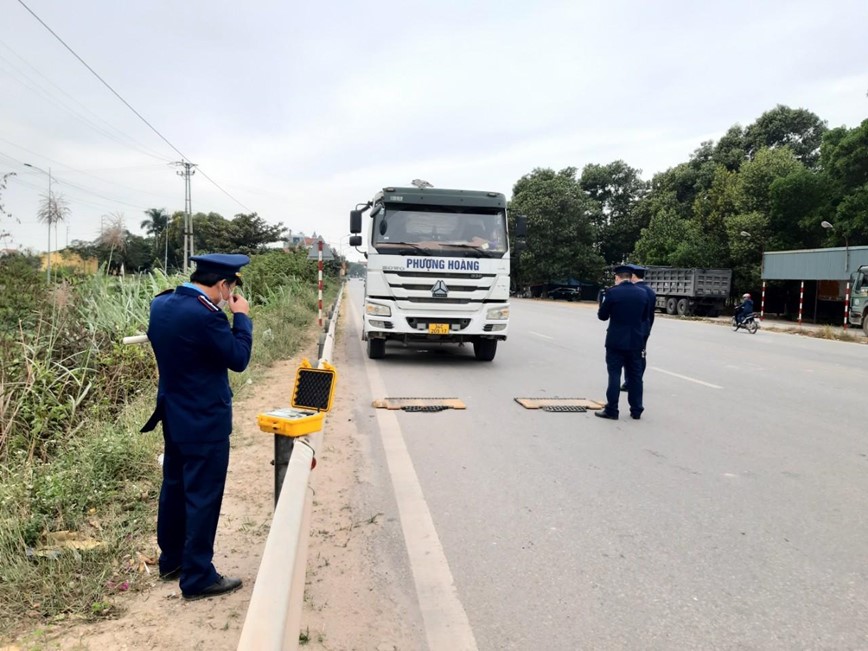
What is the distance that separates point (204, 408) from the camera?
2941 mm

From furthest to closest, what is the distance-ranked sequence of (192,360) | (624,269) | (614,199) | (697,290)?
1. (614,199)
2. (697,290)
3. (624,269)
4. (192,360)

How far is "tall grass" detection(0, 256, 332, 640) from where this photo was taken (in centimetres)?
297

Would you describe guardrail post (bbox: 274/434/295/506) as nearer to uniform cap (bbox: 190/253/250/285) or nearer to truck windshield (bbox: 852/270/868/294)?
uniform cap (bbox: 190/253/250/285)

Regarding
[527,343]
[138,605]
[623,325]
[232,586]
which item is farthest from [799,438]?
[527,343]

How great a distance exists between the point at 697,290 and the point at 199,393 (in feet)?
102

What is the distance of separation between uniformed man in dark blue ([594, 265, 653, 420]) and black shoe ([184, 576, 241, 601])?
4.84 m

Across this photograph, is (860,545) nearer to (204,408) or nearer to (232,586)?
(232,586)

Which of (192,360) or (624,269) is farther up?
(624,269)

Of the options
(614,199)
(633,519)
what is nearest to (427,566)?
(633,519)

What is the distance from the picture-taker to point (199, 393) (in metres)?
2.94

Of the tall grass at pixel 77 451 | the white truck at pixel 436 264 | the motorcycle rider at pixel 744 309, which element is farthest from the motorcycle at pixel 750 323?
the tall grass at pixel 77 451

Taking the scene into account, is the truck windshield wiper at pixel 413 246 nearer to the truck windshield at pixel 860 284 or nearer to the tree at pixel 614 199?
the truck windshield at pixel 860 284

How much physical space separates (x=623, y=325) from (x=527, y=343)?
7.08 m

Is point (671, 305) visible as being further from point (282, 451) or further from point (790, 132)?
point (282, 451)
